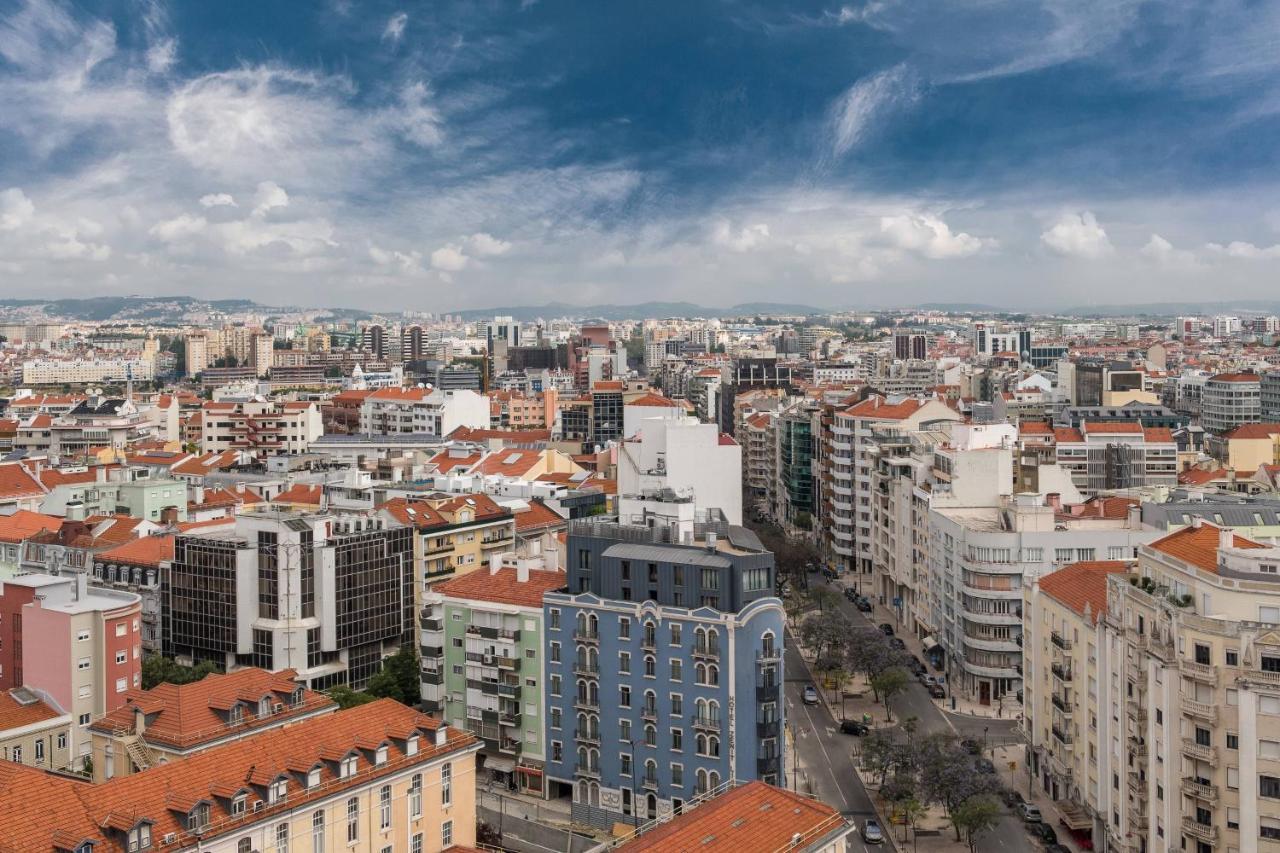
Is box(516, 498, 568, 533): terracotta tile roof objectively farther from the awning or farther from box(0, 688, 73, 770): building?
box(0, 688, 73, 770): building

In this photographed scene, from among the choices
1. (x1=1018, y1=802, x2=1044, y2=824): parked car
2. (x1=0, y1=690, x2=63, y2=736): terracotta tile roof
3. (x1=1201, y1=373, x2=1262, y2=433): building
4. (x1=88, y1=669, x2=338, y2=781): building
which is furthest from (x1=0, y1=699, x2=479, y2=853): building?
(x1=1201, y1=373, x2=1262, y2=433): building

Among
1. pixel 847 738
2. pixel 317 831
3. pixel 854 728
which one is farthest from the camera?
pixel 854 728

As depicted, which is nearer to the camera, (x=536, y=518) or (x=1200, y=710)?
(x=1200, y=710)

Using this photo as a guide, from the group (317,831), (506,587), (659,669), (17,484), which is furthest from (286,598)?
(17,484)

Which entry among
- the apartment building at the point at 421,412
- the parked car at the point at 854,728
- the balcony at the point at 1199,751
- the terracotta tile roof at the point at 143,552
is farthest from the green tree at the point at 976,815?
the apartment building at the point at 421,412

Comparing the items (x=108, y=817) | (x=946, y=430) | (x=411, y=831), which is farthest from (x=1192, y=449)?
(x=108, y=817)

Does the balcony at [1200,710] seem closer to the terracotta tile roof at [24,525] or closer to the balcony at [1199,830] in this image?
the balcony at [1199,830]

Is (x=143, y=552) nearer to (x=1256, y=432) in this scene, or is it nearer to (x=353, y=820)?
(x=353, y=820)

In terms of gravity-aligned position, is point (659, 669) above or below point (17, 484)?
below
